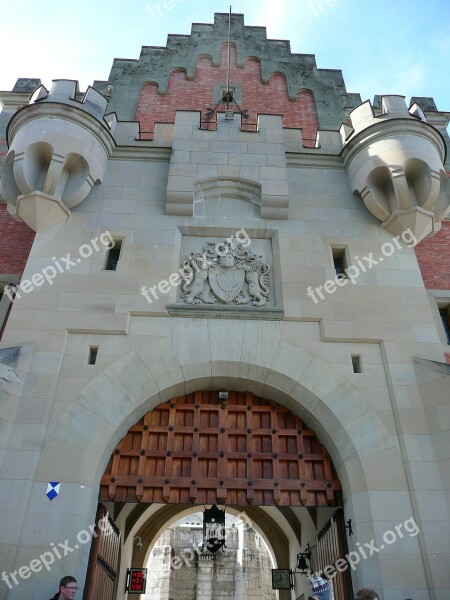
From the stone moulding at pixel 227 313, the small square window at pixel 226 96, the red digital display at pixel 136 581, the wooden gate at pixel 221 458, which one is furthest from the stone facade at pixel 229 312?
the small square window at pixel 226 96

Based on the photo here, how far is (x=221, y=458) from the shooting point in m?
7.74

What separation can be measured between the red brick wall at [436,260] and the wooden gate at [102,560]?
8080mm

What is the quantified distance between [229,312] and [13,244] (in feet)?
19.0

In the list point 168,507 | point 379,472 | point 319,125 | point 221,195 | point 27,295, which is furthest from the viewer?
point 168,507

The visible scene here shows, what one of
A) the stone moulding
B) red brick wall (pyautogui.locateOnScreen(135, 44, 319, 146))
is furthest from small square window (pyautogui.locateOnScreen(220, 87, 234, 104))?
the stone moulding

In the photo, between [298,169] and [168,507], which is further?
[168,507]

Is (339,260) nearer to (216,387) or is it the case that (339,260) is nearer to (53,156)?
(216,387)

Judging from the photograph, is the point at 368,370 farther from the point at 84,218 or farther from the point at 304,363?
the point at 84,218

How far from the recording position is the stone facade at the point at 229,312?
22.3 feet

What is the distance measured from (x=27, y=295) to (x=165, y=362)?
113 inches

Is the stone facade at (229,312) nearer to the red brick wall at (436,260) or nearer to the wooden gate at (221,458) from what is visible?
the red brick wall at (436,260)

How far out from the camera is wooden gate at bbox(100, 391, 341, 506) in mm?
7484

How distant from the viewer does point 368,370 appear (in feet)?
26.2

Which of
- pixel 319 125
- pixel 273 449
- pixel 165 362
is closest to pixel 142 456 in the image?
pixel 165 362
